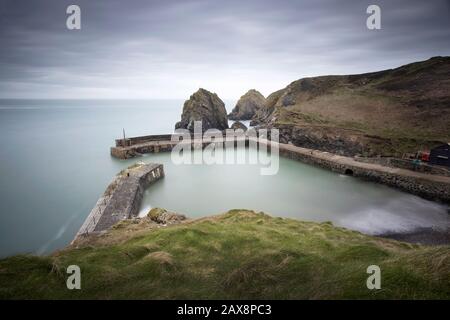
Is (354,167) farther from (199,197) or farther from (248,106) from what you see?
(248,106)

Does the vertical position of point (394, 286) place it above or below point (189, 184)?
above

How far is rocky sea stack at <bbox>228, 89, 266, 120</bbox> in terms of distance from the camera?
107m

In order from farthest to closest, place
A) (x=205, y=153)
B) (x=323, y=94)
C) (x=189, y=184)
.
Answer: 1. (x=323, y=94)
2. (x=205, y=153)
3. (x=189, y=184)

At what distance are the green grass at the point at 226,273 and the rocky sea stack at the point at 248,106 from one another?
98927 mm

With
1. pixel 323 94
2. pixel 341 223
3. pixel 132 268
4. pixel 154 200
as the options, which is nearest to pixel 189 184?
pixel 154 200

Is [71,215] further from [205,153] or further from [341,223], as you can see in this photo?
[205,153]

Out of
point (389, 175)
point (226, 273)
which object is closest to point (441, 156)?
point (389, 175)

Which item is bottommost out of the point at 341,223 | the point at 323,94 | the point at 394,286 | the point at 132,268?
the point at 341,223

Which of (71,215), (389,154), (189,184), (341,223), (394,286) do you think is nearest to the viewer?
(394,286)

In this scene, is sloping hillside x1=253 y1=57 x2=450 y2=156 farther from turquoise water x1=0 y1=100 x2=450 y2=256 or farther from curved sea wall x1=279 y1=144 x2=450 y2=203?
turquoise water x1=0 y1=100 x2=450 y2=256

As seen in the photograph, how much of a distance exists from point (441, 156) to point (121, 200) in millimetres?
31930

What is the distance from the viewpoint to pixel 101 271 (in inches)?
304

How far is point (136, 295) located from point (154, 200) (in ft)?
63.3

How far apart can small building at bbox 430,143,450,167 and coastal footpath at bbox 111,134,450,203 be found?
1701mm
